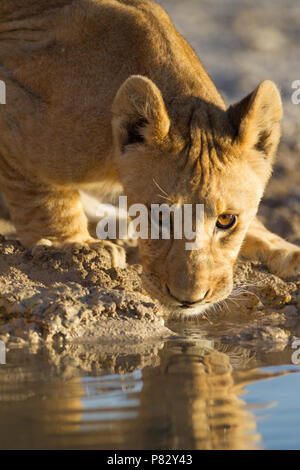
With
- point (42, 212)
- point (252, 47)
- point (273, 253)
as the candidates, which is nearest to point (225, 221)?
point (273, 253)

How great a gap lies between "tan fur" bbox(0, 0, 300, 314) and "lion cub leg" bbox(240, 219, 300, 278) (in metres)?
0.01

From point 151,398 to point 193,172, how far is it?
174cm

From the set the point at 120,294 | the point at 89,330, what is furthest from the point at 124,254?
the point at 89,330

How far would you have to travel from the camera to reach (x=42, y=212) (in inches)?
256

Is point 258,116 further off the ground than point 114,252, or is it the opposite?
point 258,116

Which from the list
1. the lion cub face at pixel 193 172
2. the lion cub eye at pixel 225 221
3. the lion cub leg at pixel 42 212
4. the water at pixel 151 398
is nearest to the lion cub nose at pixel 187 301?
the lion cub face at pixel 193 172

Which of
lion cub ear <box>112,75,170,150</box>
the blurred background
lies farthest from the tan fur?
the blurred background

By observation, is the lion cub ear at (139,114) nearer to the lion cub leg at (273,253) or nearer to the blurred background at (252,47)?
the lion cub leg at (273,253)

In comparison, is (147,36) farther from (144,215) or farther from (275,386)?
(275,386)

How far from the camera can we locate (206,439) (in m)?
3.44

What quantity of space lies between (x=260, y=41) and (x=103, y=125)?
841cm

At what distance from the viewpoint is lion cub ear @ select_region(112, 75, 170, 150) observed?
17.1 ft

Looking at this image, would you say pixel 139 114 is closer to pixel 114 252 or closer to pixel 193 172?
pixel 193 172

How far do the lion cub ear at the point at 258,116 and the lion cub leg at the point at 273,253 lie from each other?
1292 mm
